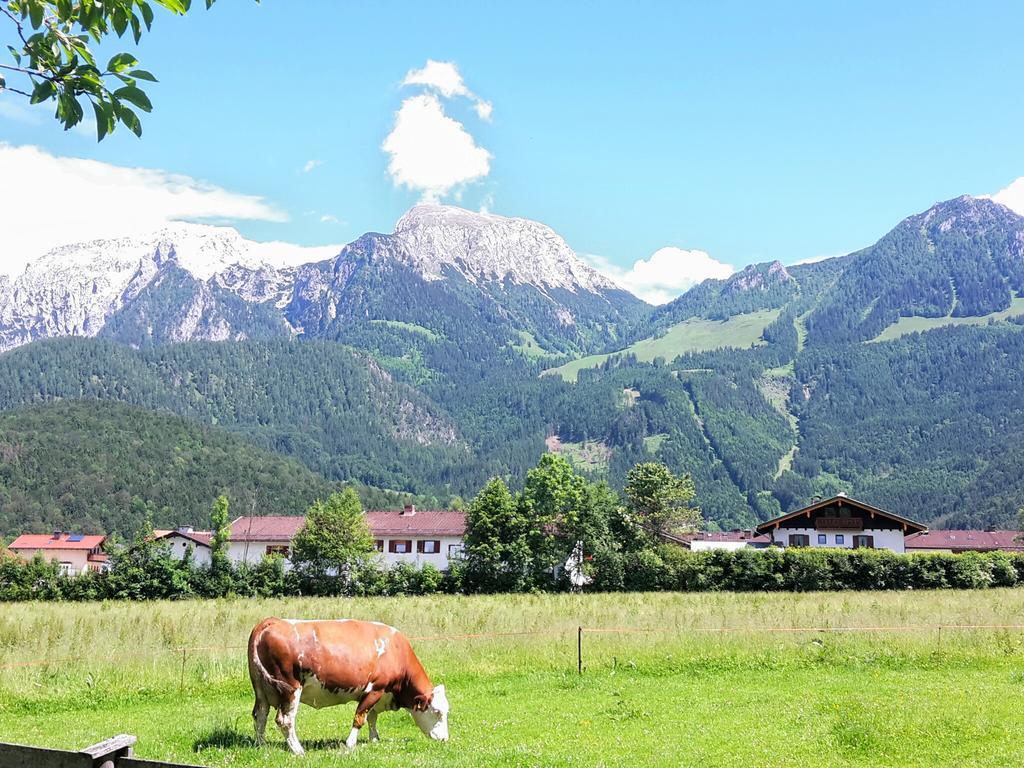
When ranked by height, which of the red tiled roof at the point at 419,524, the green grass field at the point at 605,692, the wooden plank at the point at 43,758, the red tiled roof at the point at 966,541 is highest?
the wooden plank at the point at 43,758

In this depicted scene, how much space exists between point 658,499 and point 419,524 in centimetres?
3487

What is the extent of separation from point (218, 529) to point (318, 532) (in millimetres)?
9110

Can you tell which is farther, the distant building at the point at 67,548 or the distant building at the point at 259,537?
the distant building at the point at 67,548

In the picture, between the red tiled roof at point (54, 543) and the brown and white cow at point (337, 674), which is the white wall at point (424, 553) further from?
the brown and white cow at point (337, 674)

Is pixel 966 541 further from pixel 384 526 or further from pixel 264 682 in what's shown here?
pixel 264 682

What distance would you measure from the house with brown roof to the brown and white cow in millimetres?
72583

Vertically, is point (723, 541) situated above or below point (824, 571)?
below

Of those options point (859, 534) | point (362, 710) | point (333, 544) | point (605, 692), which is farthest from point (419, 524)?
point (362, 710)

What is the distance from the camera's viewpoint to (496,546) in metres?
61.4

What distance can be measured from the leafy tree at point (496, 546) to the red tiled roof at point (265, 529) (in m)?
32.3

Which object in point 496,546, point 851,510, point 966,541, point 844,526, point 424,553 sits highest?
point 851,510

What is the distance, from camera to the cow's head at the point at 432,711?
14.3m

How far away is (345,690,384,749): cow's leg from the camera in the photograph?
13.3 meters

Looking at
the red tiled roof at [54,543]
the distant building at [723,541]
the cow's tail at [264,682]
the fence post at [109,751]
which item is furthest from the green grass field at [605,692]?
the red tiled roof at [54,543]
